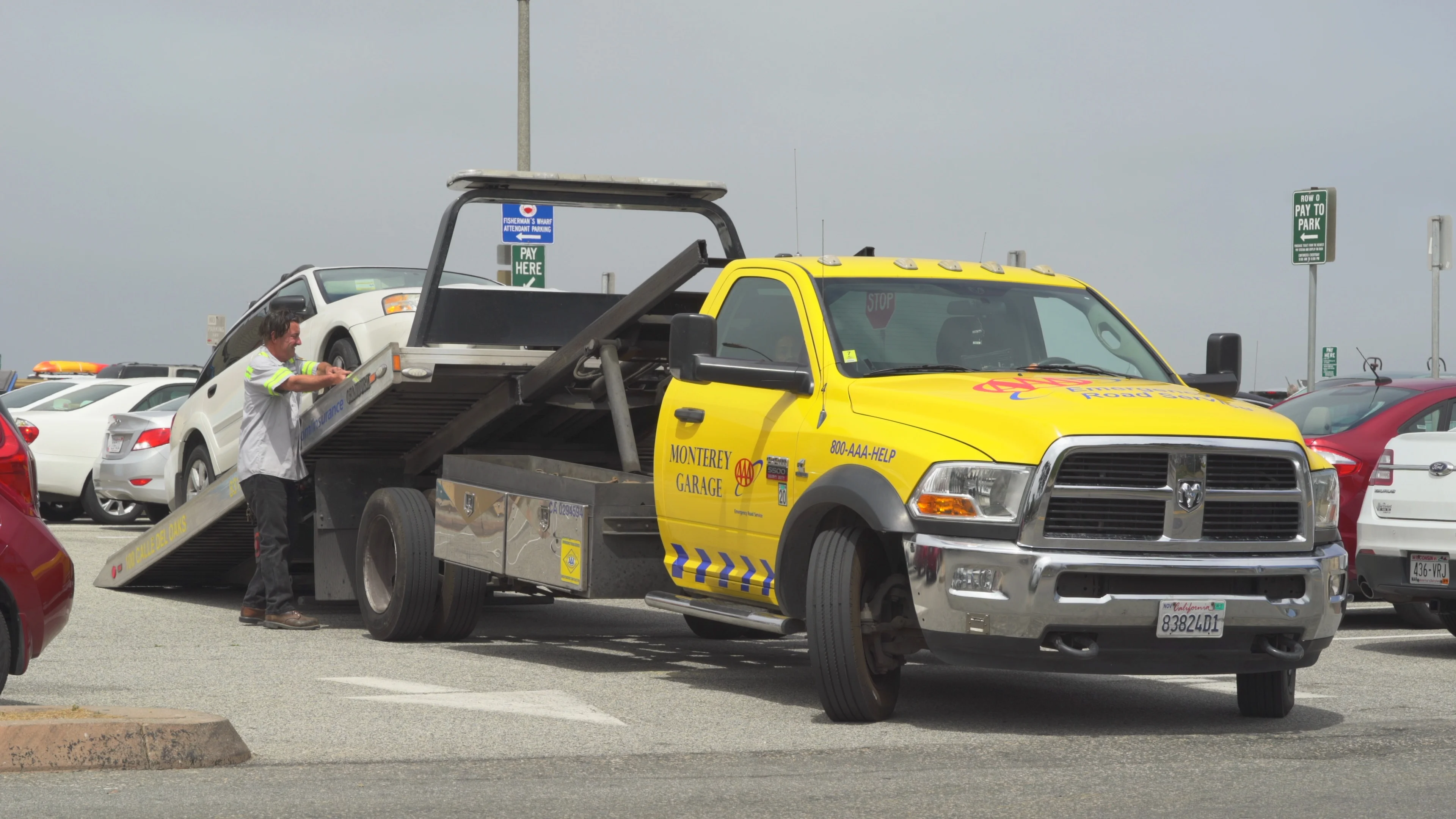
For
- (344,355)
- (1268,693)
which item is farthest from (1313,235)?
(1268,693)

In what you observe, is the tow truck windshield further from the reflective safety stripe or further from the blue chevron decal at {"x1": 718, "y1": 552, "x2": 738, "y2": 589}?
the reflective safety stripe

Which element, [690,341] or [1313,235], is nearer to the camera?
[690,341]

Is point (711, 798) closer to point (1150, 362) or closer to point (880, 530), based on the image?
point (880, 530)

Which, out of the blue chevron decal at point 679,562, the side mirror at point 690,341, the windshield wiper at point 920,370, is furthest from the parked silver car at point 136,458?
the windshield wiper at point 920,370

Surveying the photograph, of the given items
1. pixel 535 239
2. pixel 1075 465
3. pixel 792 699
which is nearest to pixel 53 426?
pixel 535 239

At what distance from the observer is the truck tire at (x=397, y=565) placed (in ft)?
34.8

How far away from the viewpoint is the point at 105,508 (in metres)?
20.7

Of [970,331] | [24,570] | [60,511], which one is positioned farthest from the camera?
[60,511]

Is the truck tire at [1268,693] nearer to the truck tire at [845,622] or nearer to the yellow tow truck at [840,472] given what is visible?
the yellow tow truck at [840,472]

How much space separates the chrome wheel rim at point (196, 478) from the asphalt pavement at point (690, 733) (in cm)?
304

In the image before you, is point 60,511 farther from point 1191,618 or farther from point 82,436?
point 1191,618

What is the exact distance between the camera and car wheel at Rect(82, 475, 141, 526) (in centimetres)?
2056

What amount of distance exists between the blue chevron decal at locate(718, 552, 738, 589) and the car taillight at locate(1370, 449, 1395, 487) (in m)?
4.34

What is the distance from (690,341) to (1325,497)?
9.12 feet
